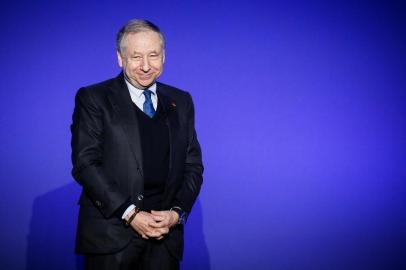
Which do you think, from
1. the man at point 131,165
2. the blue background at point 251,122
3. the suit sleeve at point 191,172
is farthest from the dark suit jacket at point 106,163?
the blue background at point 251,122

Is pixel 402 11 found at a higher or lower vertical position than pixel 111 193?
higher

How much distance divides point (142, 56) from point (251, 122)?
7.52ft

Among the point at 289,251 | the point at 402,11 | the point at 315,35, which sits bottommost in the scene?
the point at 289,251

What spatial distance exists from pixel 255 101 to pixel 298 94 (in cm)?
41

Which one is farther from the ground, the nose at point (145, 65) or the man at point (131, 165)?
the nose at point (145, 65)

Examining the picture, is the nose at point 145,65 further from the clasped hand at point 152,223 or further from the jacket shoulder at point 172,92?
the clasped hand at point 152,223

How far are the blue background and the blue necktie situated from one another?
172 centimetres

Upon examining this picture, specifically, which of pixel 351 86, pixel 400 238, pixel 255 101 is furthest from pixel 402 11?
pixel 400 238

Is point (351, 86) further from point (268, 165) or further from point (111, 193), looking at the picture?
point (111, 193)

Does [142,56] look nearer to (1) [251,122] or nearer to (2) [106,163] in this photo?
(2) [106,163]

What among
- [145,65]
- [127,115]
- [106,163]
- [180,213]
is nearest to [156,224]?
[180,213]

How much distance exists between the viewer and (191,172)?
200 centimetres

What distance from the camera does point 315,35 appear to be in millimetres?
4156

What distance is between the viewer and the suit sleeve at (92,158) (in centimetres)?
171
